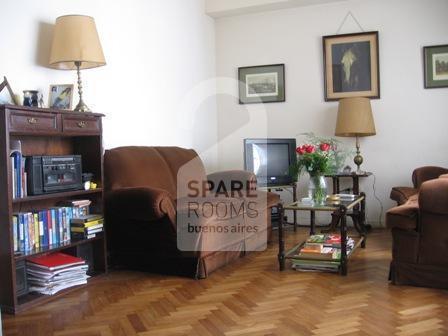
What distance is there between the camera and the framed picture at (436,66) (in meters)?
4.62

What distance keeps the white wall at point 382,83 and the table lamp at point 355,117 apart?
421mm

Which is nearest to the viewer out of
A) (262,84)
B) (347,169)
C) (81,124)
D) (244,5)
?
(81,124)

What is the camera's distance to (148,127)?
4.18 meters

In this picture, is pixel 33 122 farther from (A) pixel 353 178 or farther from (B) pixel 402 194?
(A) pixel 353 178

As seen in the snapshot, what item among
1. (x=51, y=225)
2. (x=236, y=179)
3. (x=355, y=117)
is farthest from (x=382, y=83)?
(x=51, y=225)

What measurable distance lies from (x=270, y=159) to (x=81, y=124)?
7.47 ft

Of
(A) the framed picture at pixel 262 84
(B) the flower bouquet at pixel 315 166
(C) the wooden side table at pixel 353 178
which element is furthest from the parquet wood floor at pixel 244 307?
(A) the framed picture at pixel 262 84

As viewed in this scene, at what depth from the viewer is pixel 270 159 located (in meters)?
4.68

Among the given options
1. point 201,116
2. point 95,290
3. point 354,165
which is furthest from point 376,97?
point 95,290

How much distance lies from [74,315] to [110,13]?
2451 mm

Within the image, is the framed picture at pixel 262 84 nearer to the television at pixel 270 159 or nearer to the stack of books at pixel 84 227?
the television at pixel 270 159

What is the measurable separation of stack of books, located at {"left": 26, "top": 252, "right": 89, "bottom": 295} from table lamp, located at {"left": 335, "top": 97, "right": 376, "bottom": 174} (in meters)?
2.91

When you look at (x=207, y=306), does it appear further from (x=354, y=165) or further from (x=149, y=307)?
(x=354, y=165)

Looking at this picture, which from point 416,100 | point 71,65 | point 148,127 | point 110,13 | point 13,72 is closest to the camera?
point 13,72
